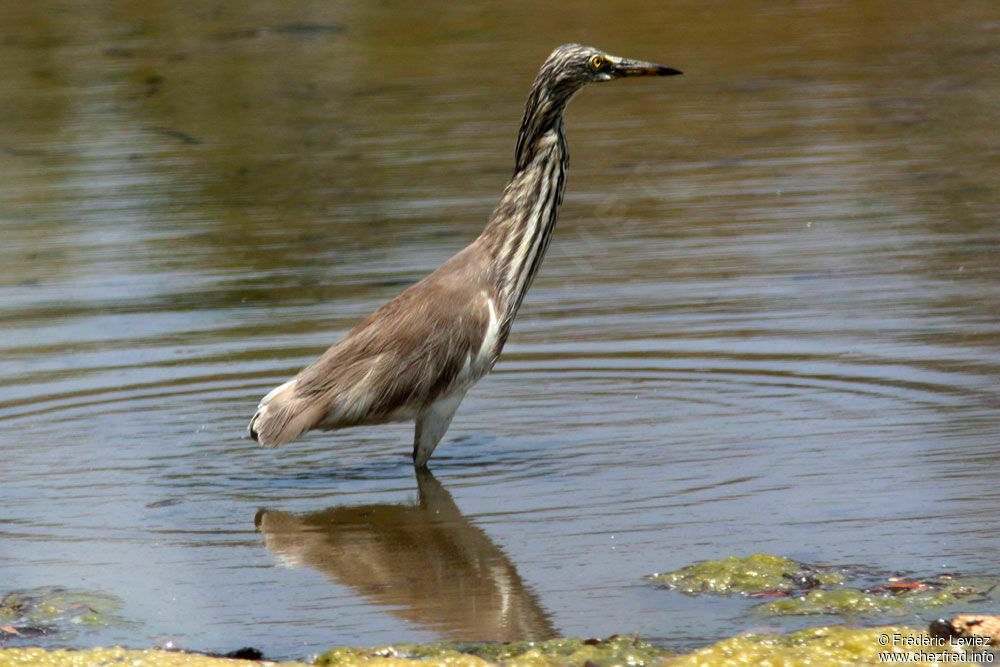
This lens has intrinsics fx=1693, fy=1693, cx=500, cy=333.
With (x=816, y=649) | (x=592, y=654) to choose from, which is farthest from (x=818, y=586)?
(x=592, y=654)

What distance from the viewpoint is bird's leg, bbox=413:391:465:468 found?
22.0 feet

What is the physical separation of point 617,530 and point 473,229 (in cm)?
498

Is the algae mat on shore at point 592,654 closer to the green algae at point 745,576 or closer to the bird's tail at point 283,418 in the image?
the green algae at point 745,576

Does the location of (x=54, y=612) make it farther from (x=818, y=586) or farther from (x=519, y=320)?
(x=519, y=320)

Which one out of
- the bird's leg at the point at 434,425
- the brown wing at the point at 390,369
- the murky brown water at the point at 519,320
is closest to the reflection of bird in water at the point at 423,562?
the murky brown water at the point at 519,320

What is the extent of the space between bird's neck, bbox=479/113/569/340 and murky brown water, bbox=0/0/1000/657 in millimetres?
665

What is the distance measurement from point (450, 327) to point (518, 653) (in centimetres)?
227

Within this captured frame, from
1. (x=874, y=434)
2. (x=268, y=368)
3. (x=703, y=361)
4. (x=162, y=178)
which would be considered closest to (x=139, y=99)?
(x=162, y=178)

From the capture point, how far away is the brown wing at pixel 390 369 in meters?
6.54

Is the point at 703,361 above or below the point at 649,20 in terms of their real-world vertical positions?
below

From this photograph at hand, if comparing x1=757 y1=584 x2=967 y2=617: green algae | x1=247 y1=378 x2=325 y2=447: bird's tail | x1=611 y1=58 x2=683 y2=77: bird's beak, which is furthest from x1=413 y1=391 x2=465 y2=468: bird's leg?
x1=757 y1=584 x2=967 y2=617: green algae

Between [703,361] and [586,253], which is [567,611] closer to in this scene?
[703,361]

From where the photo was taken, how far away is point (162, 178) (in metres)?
12.5

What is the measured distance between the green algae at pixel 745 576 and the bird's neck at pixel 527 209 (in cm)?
194
